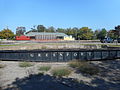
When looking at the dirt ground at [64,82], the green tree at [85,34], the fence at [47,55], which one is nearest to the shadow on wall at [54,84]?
the dirt ground at [64,82]

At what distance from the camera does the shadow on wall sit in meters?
6.94

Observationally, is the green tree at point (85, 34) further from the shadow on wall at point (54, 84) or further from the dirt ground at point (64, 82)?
Answer: the shadow on wall at point (54, 84)

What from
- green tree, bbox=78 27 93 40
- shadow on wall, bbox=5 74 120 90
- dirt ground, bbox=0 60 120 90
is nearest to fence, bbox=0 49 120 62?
dirt ground, bbox=0 60 120 90

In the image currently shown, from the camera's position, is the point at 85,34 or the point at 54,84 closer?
the point at 54,84

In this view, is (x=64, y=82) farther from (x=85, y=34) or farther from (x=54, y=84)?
(x=85, y=34)

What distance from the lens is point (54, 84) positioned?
24.5 feet

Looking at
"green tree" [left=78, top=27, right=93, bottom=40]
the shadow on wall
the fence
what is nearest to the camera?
the shadow on wall

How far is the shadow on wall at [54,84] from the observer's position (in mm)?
6938

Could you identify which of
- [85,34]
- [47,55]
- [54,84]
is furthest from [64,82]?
[85,34]

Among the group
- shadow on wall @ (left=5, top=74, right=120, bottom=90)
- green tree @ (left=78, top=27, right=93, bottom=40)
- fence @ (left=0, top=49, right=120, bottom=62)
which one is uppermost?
green tree @ (left=78, top=27, right=93, bottom=40)

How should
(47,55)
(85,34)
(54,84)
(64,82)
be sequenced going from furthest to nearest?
(85,34)
(47,55)
(64,82)
(54,84)

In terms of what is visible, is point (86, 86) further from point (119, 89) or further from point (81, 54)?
point (81, 54)

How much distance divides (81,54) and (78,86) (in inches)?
280

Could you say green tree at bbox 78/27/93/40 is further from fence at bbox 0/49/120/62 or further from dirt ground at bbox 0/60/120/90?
dirt ground at bbox 0/60/120/90
